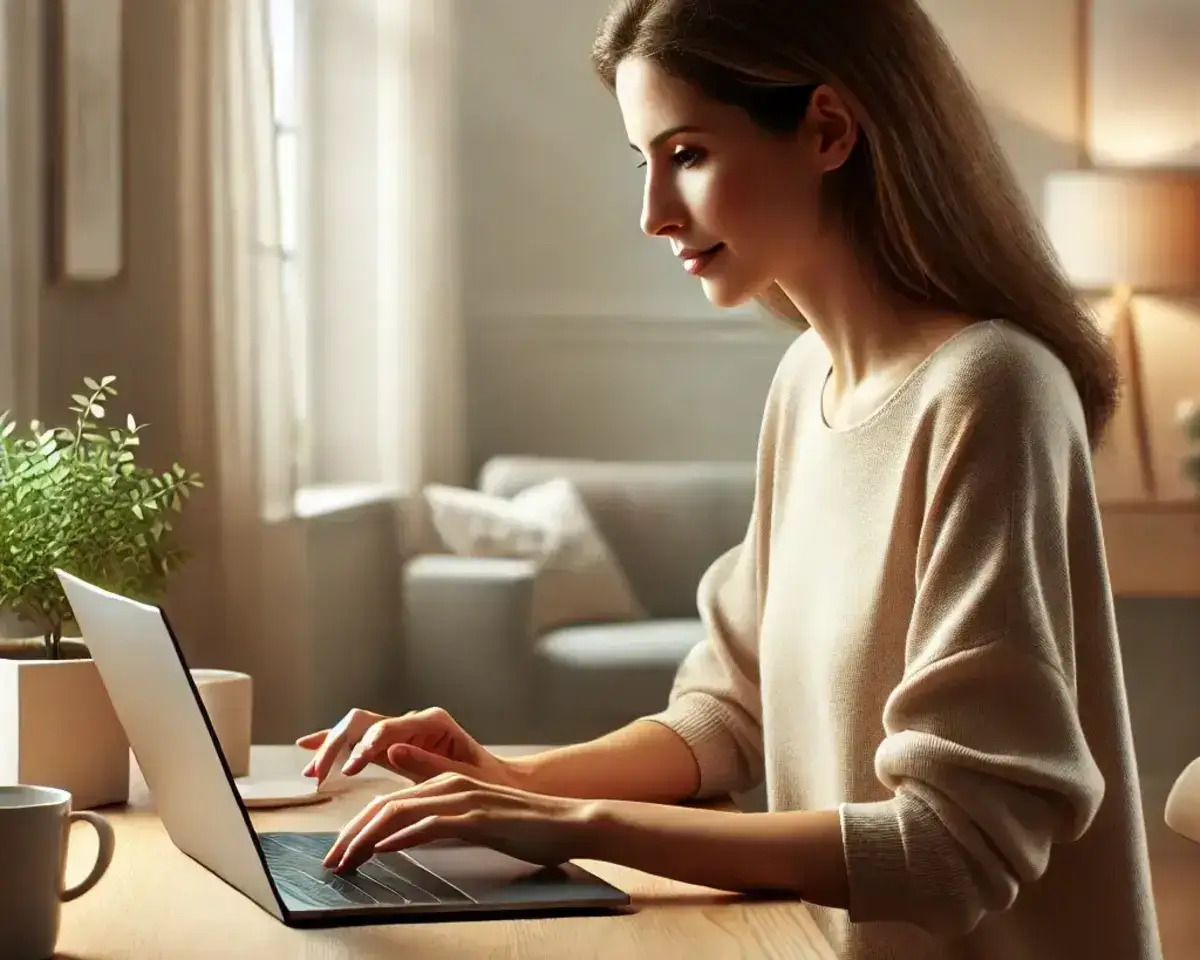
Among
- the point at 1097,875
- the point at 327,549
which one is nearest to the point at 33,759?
the point at 1097,875

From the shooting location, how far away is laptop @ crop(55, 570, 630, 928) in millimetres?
842

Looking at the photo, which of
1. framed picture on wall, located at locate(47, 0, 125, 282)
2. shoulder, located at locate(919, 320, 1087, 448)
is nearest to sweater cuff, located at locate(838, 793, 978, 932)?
shoulder, located at locate(919, 320, 1087, 448)

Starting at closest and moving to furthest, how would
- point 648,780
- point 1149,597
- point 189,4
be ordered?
point 648,780
point 189,4
point 1149,597

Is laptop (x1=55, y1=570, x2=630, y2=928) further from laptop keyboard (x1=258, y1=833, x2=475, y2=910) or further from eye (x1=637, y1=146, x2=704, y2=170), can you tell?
eye (x1=637, y1=146, x2=704, y2=170)

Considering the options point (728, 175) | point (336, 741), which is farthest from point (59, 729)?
point (728, 175)

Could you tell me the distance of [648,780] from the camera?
122 cm

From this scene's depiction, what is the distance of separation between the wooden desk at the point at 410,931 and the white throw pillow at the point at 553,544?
5.35 ft

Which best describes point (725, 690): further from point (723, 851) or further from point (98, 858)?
point (98, 858)

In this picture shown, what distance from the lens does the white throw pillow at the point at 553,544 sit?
2.62m

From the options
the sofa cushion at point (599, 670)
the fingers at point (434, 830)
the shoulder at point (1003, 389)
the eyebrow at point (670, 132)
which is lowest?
the sofa cushion at point (599, 670)

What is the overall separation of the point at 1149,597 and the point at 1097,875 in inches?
71.4

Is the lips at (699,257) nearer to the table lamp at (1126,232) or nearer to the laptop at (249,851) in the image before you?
the laptop at (249,851)

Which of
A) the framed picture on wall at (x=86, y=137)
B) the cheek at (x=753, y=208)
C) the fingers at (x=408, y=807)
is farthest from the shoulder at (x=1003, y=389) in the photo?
the framed picture on wall at (x=86, y=137)

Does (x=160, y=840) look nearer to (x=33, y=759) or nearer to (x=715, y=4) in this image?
(x=33, y=759)
